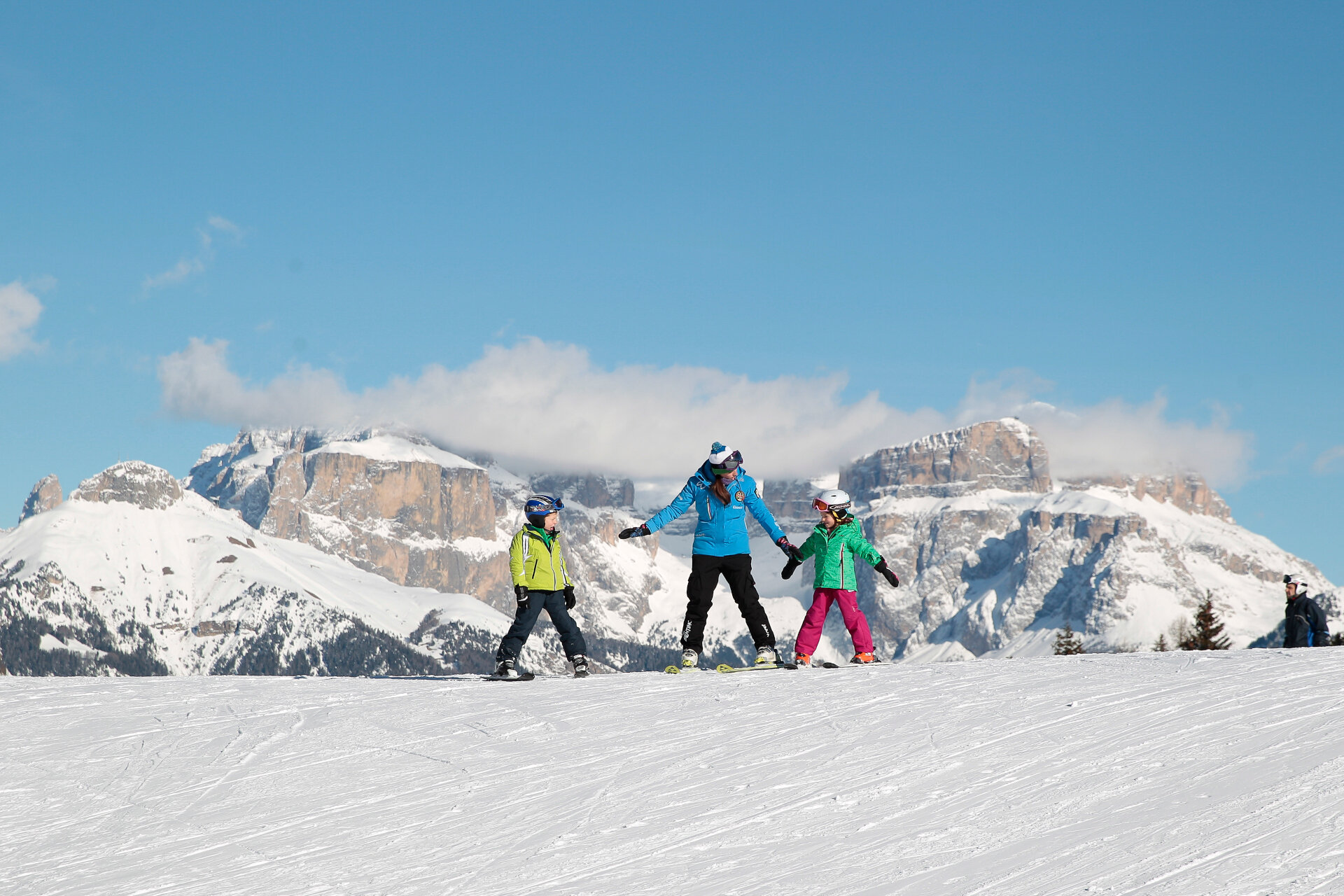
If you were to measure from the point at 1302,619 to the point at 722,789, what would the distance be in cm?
1629

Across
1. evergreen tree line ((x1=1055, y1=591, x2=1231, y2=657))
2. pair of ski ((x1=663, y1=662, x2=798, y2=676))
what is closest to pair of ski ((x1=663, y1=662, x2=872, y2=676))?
pair of ski ((x1=663, y1=662, x2=798, y2=676))

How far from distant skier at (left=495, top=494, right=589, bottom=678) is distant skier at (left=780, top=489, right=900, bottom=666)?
2.53 metres

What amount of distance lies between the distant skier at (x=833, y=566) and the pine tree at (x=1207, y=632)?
28713mm

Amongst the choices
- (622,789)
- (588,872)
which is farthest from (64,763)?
(588,872)

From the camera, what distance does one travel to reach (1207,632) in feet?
137

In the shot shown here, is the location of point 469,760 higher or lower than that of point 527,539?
lower

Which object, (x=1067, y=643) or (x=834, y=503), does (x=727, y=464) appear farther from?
(x=1067, y=643)

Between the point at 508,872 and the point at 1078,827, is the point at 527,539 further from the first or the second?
the point at 1078,827

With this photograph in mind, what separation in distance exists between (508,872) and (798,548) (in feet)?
23.7

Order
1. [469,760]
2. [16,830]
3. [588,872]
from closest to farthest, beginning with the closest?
[588,872] → [16,830] → [469,760]

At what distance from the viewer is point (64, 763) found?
29.6 ft

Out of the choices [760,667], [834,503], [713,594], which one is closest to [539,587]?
[713,594]

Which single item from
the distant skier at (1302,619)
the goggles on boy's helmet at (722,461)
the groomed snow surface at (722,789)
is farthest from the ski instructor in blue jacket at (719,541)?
the distant skier at (1302,619)

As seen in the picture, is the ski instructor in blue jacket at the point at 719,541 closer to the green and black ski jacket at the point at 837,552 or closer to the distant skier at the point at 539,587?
the green and black ski jacket at the point at 837,552
